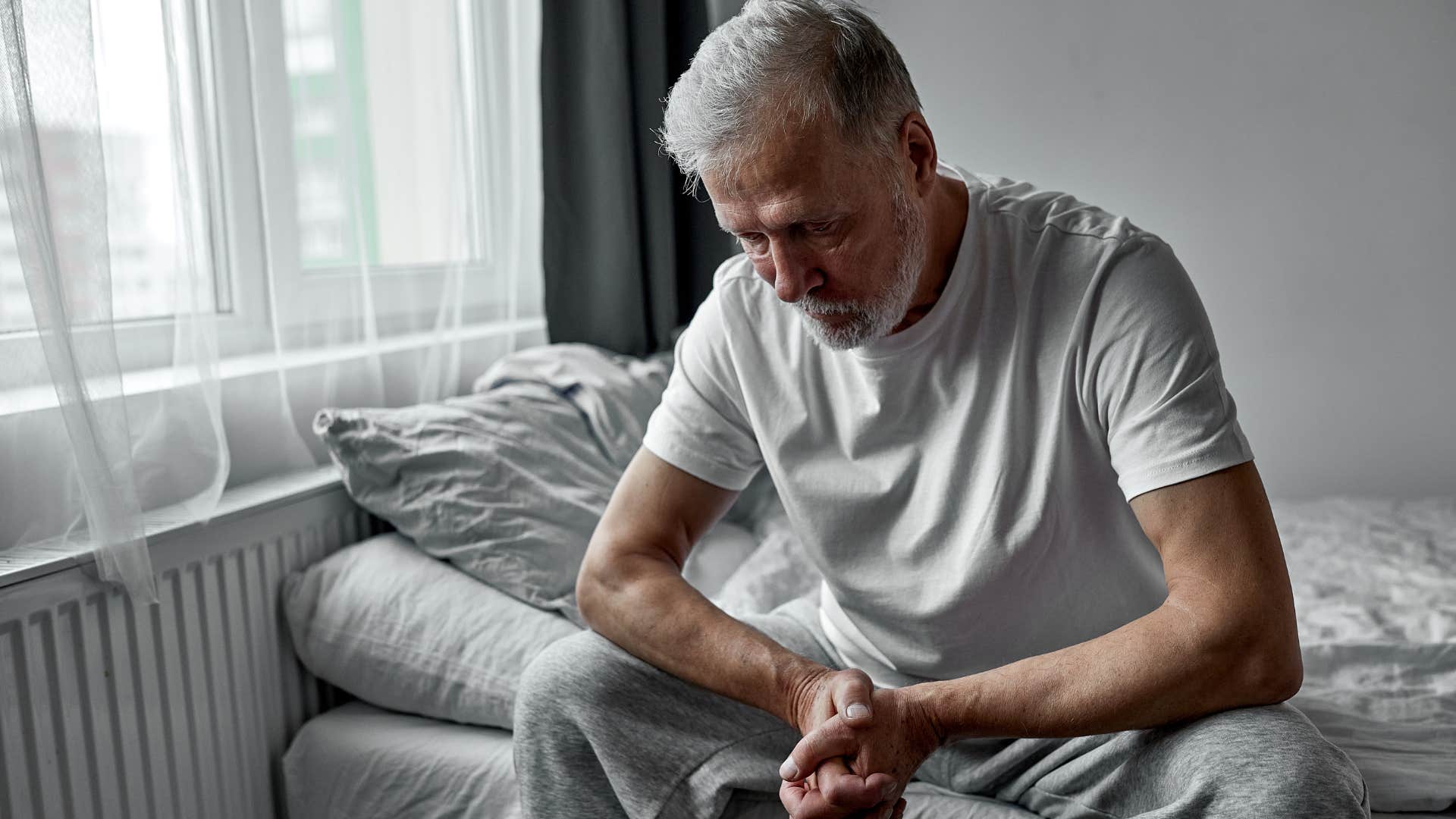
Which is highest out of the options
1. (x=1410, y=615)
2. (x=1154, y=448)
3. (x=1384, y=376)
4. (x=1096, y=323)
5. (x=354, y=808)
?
(x=1096, y=323)

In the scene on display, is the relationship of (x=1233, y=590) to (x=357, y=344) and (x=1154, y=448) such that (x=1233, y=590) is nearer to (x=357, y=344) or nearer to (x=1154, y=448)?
(x=1154, y=448)

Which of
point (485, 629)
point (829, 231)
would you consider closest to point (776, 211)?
point (829, 231)

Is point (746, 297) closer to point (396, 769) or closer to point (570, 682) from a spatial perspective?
point (570, 682)

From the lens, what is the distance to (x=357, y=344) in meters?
1.73

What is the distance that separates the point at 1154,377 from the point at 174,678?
111 cm

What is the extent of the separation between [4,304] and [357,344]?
61 cm

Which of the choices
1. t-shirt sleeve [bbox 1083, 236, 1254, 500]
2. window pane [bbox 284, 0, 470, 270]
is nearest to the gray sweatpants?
t-shirt sleeve [bbox 1083, 236, 1254, 500]

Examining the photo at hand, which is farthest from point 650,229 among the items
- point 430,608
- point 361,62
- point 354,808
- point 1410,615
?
point 1410,615

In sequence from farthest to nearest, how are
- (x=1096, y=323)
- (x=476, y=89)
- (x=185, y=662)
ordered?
(x=476, y=89), (x=185, y=662), (x=1096, y=323)

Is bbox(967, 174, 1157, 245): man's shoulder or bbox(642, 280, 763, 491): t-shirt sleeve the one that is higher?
bbox(967, 174, 1157, 245): man's shoulder

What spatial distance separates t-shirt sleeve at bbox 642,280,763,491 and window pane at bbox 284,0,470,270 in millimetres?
701

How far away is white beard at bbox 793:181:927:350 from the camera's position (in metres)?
1.07

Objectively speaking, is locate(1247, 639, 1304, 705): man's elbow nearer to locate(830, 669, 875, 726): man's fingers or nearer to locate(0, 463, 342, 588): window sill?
locate(830, 669, 875, 726): man's fingers

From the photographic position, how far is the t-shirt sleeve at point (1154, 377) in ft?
3.10
